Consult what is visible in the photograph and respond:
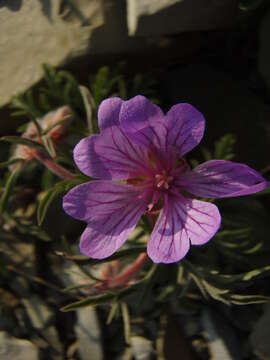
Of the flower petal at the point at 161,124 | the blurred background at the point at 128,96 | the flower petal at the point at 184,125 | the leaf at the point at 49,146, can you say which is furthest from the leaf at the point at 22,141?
the flower petal at the point at 184,125

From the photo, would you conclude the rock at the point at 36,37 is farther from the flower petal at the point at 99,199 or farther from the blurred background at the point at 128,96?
the flower petal at the point at 99,199

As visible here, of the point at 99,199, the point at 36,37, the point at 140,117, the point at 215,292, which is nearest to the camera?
the point at 140,117

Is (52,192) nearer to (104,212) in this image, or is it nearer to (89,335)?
(104,212)

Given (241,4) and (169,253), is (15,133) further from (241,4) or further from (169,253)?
(169,253)

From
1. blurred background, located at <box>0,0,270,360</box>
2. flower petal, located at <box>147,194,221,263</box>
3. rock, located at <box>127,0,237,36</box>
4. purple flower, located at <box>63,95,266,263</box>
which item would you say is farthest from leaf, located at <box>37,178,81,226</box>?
rock, located at <box>127,0,237,36</box>

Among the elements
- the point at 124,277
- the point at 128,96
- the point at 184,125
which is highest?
the point at 184,125

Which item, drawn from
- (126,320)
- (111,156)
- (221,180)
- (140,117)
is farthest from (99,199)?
(126,320)
